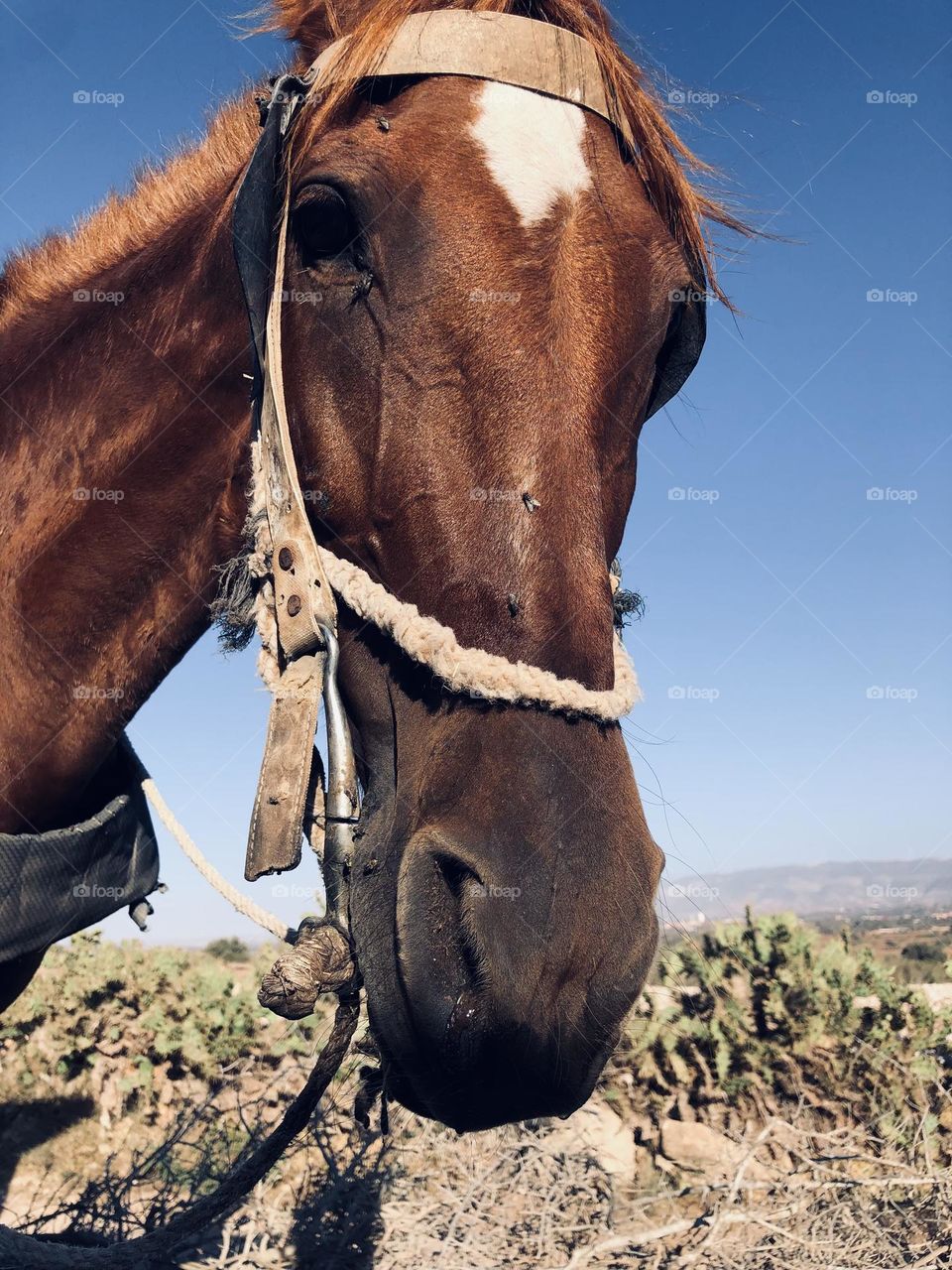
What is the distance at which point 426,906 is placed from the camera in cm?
133

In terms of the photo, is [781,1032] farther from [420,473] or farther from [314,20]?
[314,20]

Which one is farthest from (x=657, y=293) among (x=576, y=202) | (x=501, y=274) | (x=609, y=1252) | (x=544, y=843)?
(x=609, y=1252)

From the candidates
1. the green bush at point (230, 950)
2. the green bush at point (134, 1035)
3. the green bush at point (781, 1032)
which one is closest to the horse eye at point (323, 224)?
the green bush at point (781, 1032)

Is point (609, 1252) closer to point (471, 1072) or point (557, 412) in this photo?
point (471, 1072)

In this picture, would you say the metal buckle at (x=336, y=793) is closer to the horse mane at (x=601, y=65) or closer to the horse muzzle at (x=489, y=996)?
the horse muzzle at (x=489, y=996)

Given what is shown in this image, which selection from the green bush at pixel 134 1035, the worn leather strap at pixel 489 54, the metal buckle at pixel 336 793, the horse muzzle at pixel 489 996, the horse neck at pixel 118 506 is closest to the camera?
the horse muzzle at pixel 489 996

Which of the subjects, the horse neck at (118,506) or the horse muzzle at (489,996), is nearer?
the horse muzzle at (489,996)

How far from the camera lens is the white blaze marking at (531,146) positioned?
161cm

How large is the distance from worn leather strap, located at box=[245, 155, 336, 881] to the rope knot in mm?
166

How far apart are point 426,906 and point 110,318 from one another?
4.69ft

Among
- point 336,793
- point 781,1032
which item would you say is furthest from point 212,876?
point 781,1032

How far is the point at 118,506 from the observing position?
2.03 metres

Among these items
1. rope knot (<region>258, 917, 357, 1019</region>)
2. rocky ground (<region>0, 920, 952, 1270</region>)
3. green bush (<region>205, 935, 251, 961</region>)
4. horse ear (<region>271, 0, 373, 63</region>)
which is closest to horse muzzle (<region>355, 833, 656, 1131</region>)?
rope knot (<region>258, 917, 357, 1019</region>)

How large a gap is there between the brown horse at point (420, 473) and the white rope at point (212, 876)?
0.14m
